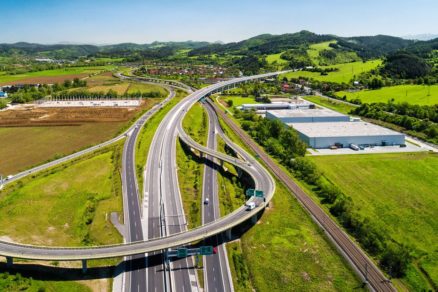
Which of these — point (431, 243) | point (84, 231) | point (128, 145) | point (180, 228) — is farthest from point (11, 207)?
point (431, 243)

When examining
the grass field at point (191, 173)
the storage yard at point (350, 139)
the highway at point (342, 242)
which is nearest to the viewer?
the highway at point (342, 242)

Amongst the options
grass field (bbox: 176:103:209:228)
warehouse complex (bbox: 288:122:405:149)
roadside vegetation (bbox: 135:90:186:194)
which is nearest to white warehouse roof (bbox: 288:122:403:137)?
warehouse complex (bbox: 288:122:405:149)

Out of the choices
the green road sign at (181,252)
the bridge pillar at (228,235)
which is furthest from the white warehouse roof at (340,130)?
the green road sign at (181,252)

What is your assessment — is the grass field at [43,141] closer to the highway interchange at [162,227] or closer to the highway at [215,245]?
the highway interchange at [162,227]

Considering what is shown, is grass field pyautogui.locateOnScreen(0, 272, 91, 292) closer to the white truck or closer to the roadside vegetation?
the white truck

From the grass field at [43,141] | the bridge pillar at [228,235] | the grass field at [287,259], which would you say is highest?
the grass field at [43,141]

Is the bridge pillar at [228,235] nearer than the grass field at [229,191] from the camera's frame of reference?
Yes

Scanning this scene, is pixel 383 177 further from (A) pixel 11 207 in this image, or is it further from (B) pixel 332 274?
(A) pixel 11 207

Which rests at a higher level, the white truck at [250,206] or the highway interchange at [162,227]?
the white truck at [250,206]
